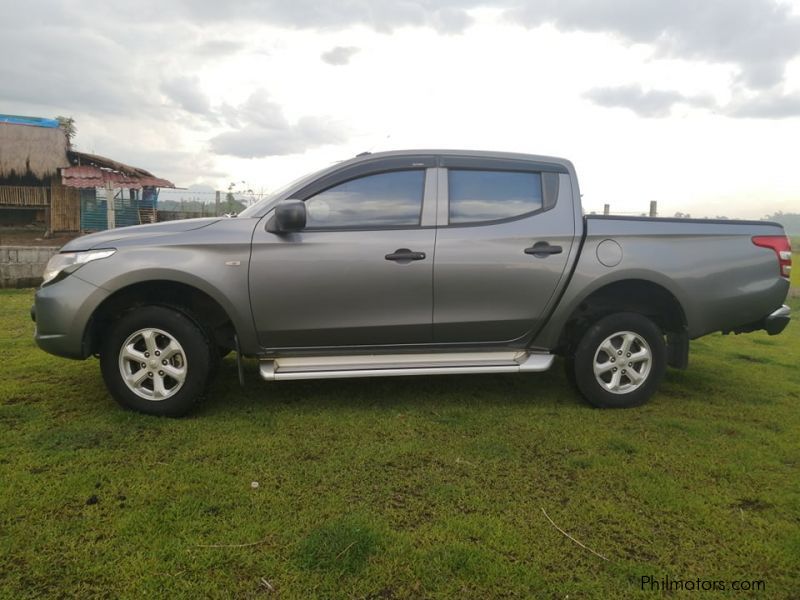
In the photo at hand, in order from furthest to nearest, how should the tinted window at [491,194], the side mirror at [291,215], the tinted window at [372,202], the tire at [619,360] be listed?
1. the tire at [619,360]
2. the tinted window at [491,194]
3. the tinted window at [372,202]
4. the side mirror at [291,215]

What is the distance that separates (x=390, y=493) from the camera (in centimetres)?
279

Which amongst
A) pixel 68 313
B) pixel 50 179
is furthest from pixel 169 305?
pixel 50 179

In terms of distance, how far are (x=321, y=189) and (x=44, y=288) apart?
1862mm

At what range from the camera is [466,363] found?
154 inches

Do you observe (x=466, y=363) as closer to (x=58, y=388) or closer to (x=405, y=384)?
(x=405, y=384)

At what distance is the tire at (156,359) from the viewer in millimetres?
3641

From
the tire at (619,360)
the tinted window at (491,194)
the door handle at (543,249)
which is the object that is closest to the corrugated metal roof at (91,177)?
the tinted window at (491,194)

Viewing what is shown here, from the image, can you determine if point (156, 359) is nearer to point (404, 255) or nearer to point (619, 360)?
point (404, 255)

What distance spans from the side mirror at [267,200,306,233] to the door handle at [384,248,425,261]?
1.93 feet

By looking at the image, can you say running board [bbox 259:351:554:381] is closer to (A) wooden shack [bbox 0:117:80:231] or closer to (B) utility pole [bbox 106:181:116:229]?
(B) utility pole [bbox 106:181:116:229]

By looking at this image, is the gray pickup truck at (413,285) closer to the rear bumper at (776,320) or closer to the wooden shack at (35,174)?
the rear bumper at (776,320)

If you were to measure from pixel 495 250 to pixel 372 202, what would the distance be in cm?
88

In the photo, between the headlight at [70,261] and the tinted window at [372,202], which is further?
the tinted window at [372,202]

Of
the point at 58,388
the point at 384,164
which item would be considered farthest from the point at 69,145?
the point at 384,164
